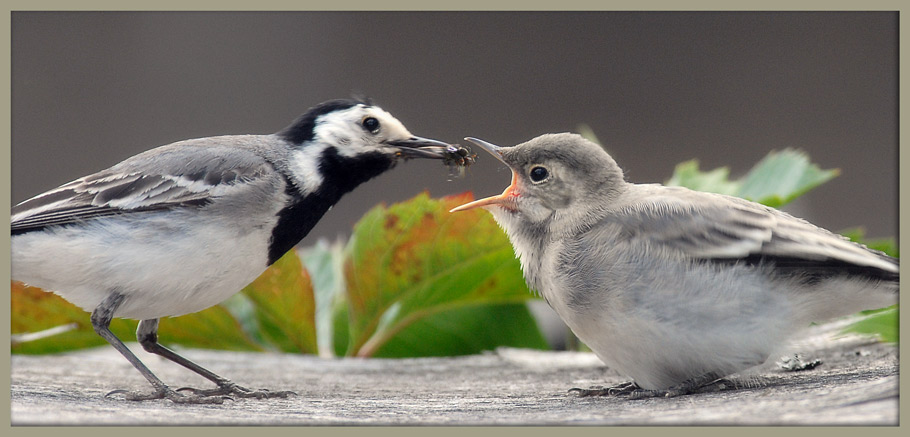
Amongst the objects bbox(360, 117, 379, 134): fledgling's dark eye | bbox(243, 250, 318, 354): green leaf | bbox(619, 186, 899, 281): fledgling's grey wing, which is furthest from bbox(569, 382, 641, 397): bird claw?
bbox(360, 117, 379, 134): fledgling's dark eye

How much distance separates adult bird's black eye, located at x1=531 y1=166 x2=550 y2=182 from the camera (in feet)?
12.6

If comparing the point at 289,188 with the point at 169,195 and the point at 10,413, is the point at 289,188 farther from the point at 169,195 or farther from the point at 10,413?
the point at 10,413

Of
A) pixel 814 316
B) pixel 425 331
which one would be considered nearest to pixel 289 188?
pixel 425 331

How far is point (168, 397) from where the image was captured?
3535 mm

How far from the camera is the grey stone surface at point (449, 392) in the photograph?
2.24 m

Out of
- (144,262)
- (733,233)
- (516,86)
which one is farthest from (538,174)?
(516,86)

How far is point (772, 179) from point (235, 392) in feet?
8.98

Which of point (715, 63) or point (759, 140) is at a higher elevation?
point (715, 63)

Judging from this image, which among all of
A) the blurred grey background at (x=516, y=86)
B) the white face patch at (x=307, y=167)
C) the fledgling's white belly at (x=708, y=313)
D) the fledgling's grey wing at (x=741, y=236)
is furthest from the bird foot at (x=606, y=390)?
the blurred grey background at (x=516, y=86)

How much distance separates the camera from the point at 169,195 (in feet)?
12.9

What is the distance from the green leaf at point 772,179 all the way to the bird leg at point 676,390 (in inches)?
40.3

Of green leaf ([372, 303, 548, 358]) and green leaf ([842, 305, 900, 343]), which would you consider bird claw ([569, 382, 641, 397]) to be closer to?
green leaf ([842, 305, 900, 343])

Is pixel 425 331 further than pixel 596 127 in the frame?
No

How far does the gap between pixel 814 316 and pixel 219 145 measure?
2813 mm
